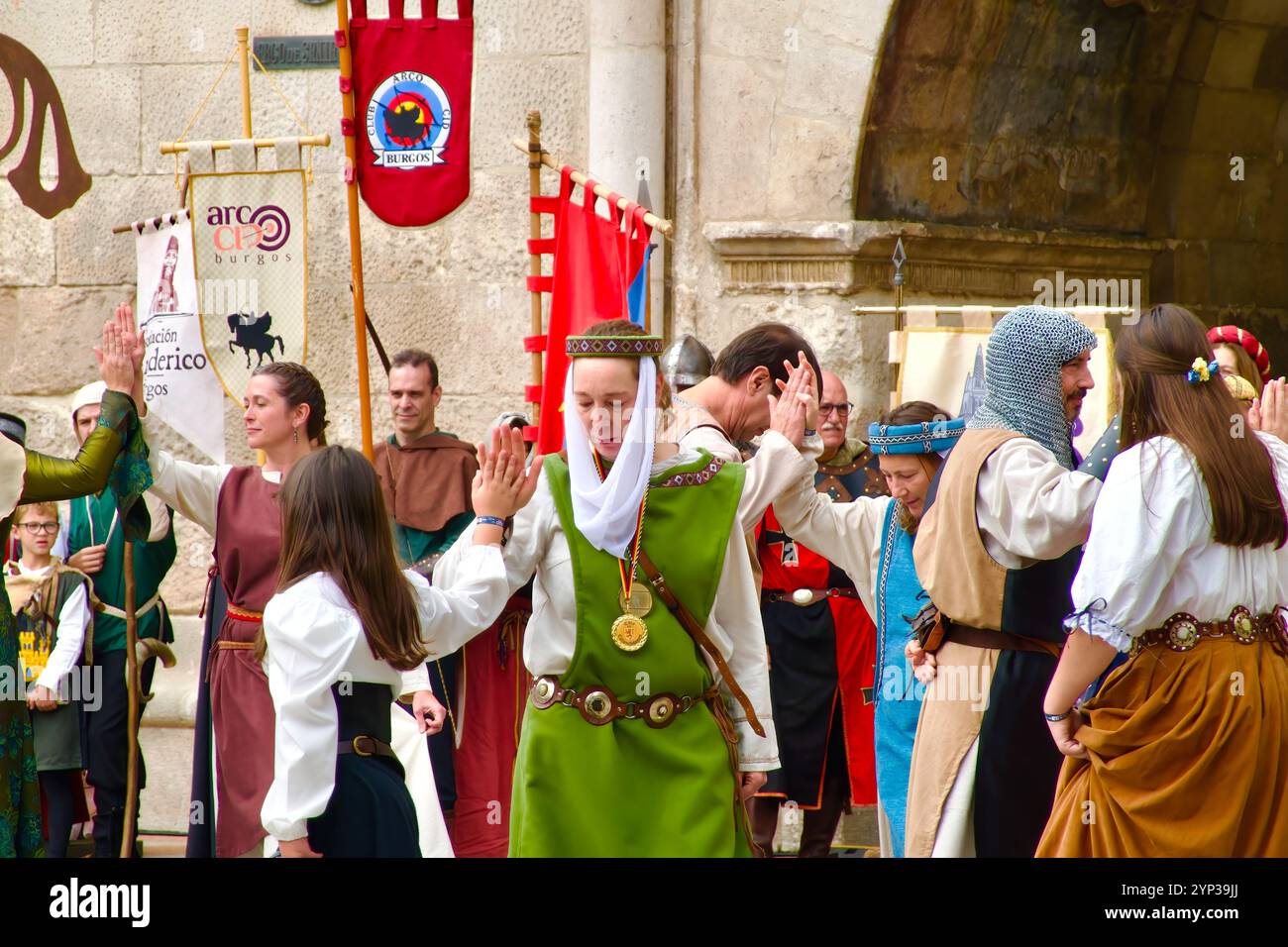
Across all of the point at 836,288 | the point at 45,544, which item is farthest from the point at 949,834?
the point at 45,544

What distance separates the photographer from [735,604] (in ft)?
13.7

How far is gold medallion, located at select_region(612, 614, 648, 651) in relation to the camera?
3963 mm

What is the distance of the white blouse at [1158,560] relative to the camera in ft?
12.6

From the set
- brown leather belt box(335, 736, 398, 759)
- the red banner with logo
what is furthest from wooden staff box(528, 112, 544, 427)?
brown leather belt box(335, 736, 398, 759)

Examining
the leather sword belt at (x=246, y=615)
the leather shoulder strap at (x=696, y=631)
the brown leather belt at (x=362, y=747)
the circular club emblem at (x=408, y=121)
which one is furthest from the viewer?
the circular club emblem at (x=408, y=121)

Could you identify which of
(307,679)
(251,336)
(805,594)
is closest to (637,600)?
(307,679)

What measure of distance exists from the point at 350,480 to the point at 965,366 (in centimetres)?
337

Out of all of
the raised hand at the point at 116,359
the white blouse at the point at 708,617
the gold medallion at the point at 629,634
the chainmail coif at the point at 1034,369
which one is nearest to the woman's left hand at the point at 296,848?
the white blouse at the point at 708,617

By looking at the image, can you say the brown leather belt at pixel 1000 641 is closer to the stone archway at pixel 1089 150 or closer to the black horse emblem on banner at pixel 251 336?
the stone archway at pixel 1089 150

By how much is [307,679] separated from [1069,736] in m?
1.73

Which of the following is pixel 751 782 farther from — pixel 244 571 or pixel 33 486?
pixel 33 486

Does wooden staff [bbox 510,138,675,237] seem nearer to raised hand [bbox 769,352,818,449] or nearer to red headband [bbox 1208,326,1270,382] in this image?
raised hand [bbox 769,352,818,449]

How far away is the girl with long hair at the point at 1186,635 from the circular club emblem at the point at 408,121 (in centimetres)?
305

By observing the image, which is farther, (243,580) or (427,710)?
(243,580)
